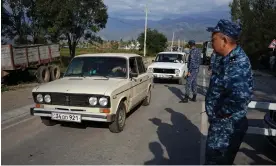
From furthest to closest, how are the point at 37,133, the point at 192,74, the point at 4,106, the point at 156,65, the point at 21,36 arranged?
the point at 21,36 → the point at 156,65 → the point at 192,74 → the point at 4,106 → the point at 37,133

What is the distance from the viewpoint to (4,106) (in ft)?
27.3

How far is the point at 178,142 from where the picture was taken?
18.1 feet

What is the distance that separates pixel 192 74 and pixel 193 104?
962mm

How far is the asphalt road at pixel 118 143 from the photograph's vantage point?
15.3 feet

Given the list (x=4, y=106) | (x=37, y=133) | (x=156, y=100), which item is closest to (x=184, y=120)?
(x=156, y=100)

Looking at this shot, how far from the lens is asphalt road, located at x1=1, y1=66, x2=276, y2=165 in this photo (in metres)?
4.65

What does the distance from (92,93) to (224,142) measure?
10.5 ft

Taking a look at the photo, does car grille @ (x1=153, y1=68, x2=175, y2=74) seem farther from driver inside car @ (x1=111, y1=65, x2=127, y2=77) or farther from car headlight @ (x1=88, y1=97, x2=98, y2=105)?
car headlight @ (x1=88, y1=97, x2=98, y2=105)

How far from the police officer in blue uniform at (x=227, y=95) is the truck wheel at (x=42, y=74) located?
11950 millimetres

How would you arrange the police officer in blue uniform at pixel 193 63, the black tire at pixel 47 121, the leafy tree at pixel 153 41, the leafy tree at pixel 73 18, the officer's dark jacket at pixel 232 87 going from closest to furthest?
the officer's dark jacket at pixel 232 87
the black tire at pixel 47 121
the police officer in blue uniform at pixel 193 63
the leafy tree at pixel 73 18
the leafy tree at pixel 153 41

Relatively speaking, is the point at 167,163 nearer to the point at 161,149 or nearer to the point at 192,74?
the point at 161,149

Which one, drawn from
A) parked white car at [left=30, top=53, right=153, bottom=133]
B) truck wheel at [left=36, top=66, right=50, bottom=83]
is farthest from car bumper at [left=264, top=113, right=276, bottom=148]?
truck wheel at [left=36, top=66, right=50, bottom=83]

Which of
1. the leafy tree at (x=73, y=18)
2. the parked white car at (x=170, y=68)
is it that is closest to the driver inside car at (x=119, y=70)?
the parked white car at (x=170, y=68)

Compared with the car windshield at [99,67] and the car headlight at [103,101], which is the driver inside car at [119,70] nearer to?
the car windshield at [99,67]
